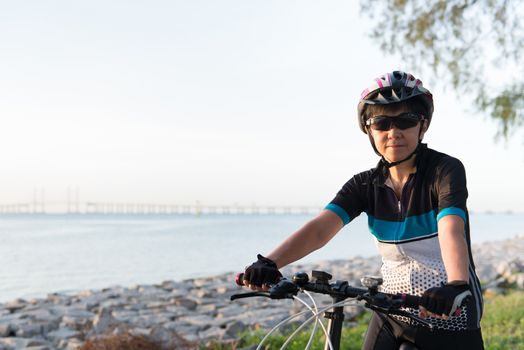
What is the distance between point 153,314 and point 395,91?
8673 millimetres

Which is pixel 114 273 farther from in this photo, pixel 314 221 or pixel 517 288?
pixel 314 221

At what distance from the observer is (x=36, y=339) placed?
8562mm

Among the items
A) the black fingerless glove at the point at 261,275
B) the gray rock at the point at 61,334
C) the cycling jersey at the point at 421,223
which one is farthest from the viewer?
→ the gray rock at the point at 61,334

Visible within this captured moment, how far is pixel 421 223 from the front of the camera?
9.10 ft

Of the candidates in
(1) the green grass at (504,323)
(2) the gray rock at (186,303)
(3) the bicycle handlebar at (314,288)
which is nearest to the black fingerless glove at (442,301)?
(3) the bicycle handlebar at (314,288)

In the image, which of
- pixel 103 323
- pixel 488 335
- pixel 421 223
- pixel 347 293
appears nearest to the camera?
pixel 347 293

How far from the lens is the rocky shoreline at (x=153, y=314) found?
26.4 ft

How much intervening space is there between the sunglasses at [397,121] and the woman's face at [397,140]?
0.5 inches

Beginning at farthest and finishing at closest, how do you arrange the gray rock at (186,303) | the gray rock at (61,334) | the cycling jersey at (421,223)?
the gray rock at (186,303), the gray rock at (61,334), the cycling jersey at (421,223)

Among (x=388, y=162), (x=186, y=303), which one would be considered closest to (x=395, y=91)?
(x=388, y=162)

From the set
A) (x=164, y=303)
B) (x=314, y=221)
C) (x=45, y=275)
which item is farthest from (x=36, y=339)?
(x=45, y=275)

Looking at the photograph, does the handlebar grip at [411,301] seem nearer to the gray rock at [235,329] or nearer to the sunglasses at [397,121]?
the sunglasses at [397,121]

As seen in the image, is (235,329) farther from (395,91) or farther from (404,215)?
(395,91)

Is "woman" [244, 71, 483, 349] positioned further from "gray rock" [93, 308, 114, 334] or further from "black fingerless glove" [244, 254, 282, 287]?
"gray rock" [93, 308, 114, 334]
